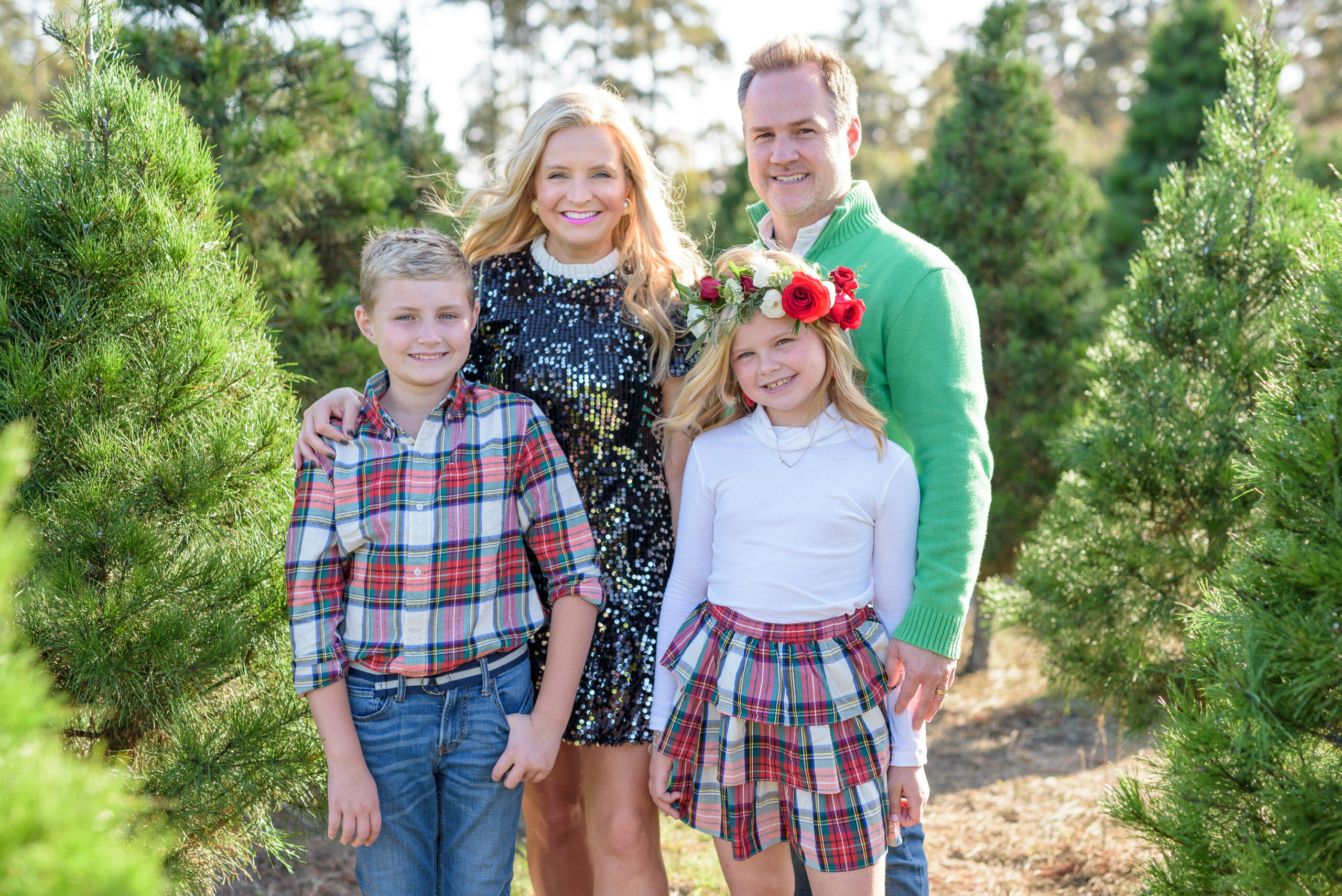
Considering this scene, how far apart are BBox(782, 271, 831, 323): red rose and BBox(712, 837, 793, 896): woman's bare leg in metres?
1.24

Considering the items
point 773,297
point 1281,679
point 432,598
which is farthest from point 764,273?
point 1281,679

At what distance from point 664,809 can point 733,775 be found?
0.21 meters

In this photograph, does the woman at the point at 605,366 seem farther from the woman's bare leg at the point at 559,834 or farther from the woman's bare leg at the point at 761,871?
the woman's bare leg at the point at 761,871

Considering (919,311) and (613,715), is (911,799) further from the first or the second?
(919,311)

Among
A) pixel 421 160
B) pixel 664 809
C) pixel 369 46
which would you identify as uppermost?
pixel 369 46

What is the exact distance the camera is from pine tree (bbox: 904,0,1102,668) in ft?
18.1

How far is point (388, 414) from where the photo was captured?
228 centimetres

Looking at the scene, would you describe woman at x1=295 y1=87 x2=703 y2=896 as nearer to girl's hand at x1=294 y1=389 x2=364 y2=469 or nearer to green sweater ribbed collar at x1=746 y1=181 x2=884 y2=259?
girl's hand at x1=294 y1=389 x2=364 y2=469

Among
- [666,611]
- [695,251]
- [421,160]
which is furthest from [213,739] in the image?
[421,160]

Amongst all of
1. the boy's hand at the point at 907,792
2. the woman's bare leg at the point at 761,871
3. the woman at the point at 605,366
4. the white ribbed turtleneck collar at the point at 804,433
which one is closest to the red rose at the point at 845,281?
the white ribbed turtleneck collar at the point at 804,433

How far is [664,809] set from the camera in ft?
7.22

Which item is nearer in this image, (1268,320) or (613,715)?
(613,715)

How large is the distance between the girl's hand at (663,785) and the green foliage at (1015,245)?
12.3ft

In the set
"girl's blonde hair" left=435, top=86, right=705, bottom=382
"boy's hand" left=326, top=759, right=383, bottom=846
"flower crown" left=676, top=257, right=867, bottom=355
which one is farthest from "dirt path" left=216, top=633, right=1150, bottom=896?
"girl's blonde hair" left=435, top=86, right=705, bottom=382
